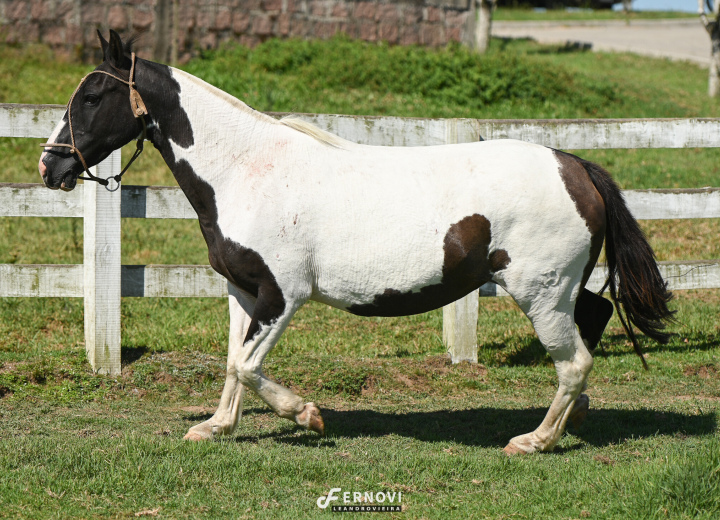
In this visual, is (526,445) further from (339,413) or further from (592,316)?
(339,413)

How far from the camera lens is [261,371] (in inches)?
179

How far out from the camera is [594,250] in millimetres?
4570

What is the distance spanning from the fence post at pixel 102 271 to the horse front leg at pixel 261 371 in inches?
72.8

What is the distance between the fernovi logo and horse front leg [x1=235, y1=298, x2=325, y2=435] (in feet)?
2.34

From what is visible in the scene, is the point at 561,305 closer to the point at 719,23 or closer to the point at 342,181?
the point at 342,181

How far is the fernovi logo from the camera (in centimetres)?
385

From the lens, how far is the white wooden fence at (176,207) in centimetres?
586

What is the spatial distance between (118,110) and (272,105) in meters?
8.37

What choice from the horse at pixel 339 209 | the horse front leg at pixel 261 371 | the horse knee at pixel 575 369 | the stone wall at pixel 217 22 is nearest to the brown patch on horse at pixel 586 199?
the horse at pixel 339 209

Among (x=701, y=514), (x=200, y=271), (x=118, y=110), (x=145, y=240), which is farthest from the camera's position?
(x=145, y=240)

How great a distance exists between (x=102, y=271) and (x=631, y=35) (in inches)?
961

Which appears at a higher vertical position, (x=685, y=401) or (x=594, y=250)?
(x=594, y=250)

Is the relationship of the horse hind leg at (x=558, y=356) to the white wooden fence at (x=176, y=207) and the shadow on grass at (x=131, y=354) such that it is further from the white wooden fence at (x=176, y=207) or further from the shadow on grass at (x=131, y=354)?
the shadow on grass at (x=131, y=354)

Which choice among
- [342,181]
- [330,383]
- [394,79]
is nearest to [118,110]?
[342,181]
